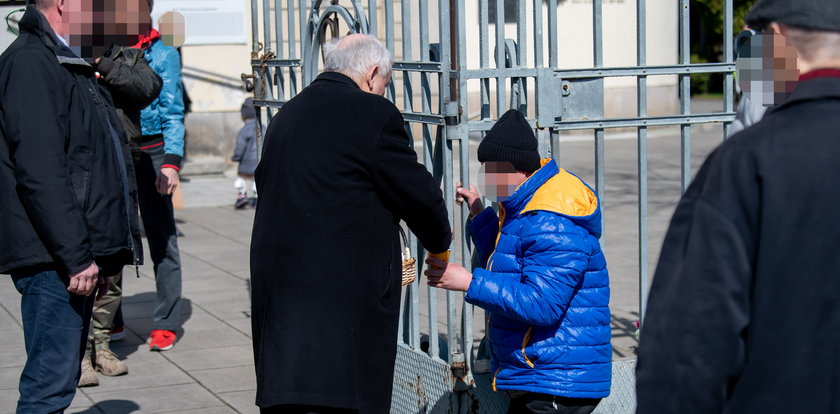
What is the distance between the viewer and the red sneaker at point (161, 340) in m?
6.30

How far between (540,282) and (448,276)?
1.10 ft

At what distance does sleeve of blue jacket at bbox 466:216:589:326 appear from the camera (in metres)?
3.48

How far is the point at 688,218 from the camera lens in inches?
81.3

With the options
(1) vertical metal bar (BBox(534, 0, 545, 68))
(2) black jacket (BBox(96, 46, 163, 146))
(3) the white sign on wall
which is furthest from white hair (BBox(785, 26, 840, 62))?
(3) the white sign on wall

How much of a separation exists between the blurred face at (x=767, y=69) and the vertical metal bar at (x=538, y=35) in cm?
183

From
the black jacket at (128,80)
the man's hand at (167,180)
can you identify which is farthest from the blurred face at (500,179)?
the man's hand at (167,180)

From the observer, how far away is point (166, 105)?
6285mm

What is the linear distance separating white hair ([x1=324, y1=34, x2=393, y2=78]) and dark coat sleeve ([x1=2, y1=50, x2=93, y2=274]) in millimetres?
1006

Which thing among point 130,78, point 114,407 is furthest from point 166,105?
point 114,407

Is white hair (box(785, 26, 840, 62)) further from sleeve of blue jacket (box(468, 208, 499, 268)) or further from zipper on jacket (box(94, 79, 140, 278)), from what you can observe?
zipper on jacket (box(94, 79, 140, 278))

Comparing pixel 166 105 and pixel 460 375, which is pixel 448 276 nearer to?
pixel 460 375

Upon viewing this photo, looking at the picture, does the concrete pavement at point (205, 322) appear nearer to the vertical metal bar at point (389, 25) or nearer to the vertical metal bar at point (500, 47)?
the vertical metal bar at point (389, 25)

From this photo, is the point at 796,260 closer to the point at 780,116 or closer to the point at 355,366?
the point at 780,116

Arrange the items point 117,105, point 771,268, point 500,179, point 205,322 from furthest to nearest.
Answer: point 205,322, point 117,105, point 500,179, point 771,268
